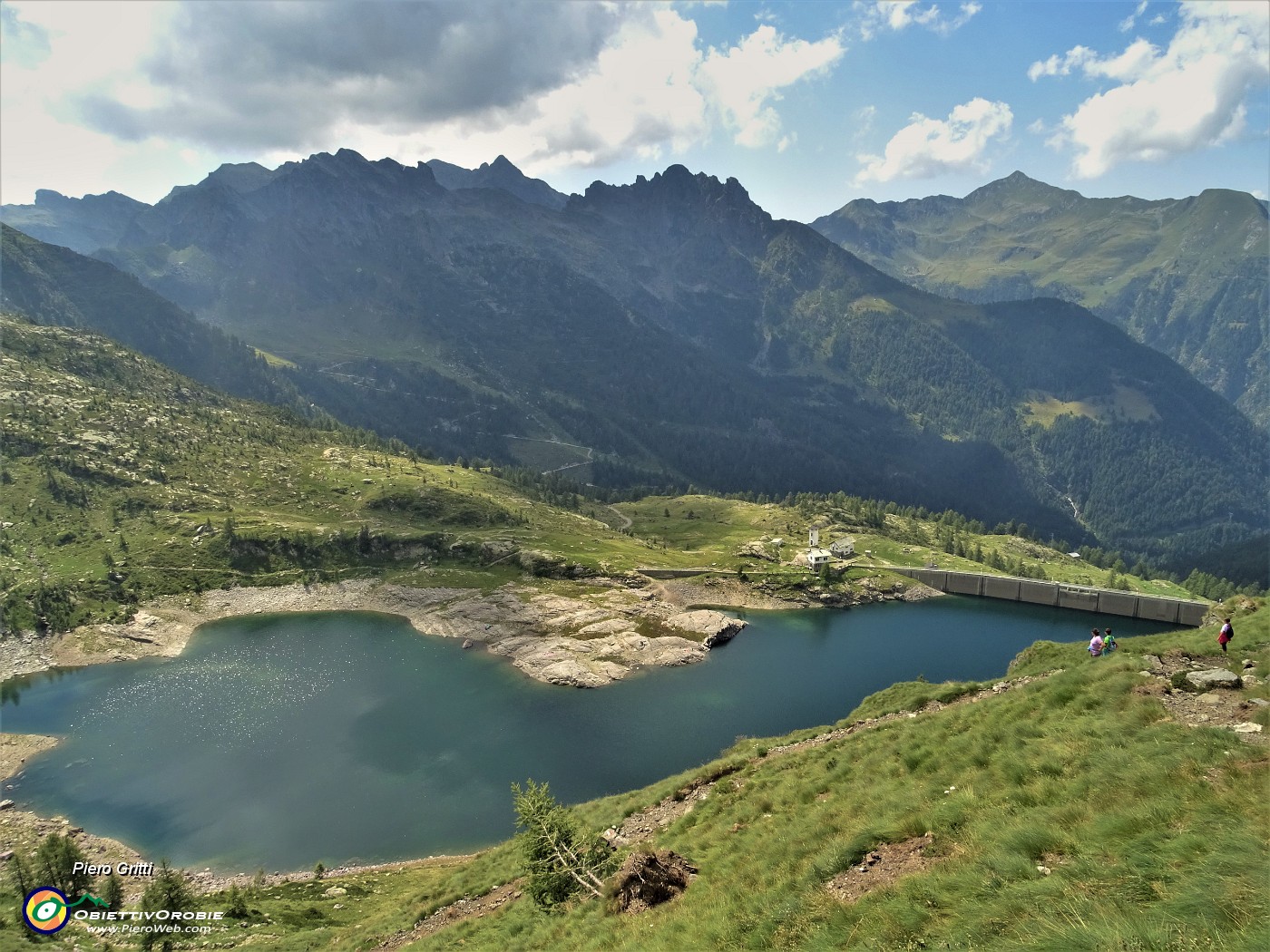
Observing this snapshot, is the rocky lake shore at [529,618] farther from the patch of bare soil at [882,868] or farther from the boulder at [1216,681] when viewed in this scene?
the patch of bare soil at [882,868]

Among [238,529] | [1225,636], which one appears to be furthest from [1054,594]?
[238,529]

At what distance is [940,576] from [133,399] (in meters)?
243

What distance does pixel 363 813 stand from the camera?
67688 mm

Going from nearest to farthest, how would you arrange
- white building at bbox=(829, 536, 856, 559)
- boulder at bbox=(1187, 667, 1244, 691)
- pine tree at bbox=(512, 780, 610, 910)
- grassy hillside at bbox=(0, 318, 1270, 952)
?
grassy hillside at bbox=(0, 318, 1270, 952) → boulder at bbox=(1187, 667, 1244, 691) → pine tree at bbox=(512, 780, 610, 910) → white building at bbox=(829, 536, 856, 559)

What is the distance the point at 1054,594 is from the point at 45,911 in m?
188

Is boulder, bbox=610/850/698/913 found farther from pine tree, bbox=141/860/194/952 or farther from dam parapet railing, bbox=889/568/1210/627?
dam parapet railing, bbox=889/568/1210/627

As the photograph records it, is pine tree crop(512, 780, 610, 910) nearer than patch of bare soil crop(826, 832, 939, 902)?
No

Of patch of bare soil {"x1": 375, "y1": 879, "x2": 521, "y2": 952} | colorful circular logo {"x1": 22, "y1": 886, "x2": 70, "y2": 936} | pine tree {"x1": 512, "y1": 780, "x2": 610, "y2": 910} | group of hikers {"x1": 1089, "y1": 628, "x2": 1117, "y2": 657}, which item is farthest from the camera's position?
colorful circular logo {"x1": 22, "y1": 886, "x2": 70, "y2": 936}

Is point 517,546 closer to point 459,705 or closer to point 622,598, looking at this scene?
point 622,598

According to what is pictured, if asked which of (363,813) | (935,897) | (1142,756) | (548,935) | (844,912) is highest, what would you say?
(1142,756)

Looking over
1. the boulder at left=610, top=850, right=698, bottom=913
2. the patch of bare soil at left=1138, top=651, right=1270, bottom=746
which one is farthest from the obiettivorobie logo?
the patch of bare soil at left=1138, top=651, right=1270, bottom=746

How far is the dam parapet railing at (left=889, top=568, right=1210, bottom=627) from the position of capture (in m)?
152

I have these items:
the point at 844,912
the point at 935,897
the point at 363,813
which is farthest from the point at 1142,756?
the point at 363,813

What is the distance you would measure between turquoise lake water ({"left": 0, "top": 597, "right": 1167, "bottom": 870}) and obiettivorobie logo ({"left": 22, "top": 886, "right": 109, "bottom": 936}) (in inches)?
789
